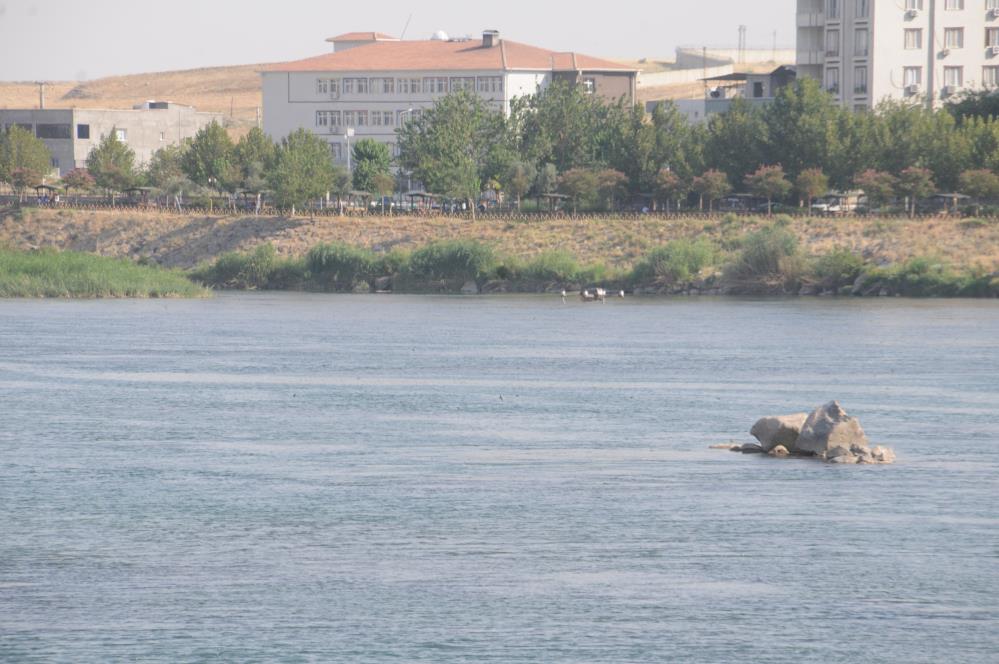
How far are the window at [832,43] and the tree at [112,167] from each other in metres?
53.6

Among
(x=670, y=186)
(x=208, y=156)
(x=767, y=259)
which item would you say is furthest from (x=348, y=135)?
(x=767, y=259)

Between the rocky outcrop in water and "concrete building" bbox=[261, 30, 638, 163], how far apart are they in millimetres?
105477

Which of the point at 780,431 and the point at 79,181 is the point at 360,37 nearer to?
the point at 79,181

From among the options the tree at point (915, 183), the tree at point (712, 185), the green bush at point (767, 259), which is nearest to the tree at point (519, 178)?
the tree at point (712, 185)

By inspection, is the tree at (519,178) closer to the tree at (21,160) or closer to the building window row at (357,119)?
the building window row at (357,119)

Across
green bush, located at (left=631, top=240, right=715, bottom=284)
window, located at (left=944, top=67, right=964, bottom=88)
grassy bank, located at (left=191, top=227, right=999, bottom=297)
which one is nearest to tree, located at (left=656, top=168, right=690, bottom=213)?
grassy bank, located at (left=191, top=227, right=999, bottom=297)

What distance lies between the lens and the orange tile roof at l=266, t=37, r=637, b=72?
14062 centimetres

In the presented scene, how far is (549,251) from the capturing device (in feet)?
329

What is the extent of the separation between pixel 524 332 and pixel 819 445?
3466 cm

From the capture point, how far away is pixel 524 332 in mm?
67062

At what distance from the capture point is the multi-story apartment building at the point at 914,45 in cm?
11094

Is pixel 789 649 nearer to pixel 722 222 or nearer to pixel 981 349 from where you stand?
pixel 981 349

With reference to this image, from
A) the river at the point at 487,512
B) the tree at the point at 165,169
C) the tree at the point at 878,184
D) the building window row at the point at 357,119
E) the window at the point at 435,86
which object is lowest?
the river at the point at 487,512

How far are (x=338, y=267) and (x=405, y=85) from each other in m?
43.1
